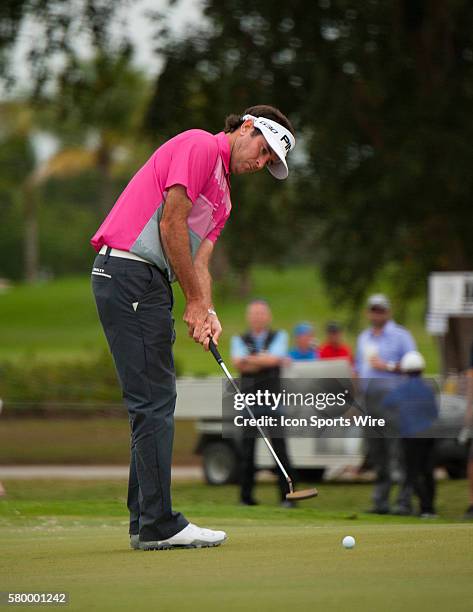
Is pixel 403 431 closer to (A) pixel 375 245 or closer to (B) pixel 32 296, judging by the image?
(A) pixel 375 245

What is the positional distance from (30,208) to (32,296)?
951 cm

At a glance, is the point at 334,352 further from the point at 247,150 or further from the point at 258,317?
the point at 247,150

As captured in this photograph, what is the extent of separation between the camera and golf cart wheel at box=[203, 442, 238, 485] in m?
17.2

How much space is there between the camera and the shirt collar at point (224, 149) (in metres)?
6.45

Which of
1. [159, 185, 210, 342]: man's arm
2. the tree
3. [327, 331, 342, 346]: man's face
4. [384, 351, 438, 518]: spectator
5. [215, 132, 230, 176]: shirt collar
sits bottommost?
[384, 351, 438, 518]: spectator

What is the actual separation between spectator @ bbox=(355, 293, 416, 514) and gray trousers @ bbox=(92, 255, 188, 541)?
543cm

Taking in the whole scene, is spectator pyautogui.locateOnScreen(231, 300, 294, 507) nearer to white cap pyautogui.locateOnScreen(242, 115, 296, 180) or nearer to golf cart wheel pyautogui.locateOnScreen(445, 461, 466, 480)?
golf cart wheel pyautogui.locateOnScreen(445, 461, 466, 480)

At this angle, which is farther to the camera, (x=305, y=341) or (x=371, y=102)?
(x=371, y=102)

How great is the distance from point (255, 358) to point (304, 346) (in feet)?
8.24

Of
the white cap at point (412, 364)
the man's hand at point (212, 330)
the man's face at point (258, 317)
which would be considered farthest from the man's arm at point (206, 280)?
the man's face at point (258, 317)

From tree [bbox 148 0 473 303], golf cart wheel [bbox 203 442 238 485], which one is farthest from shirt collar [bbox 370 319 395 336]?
golf cart wheel [bbox 203 442 238 485]

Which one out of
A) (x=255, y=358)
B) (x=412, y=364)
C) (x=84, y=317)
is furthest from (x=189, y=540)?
(x=84, y=317)

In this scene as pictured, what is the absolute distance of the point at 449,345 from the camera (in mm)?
19594

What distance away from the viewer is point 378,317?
1391cm
